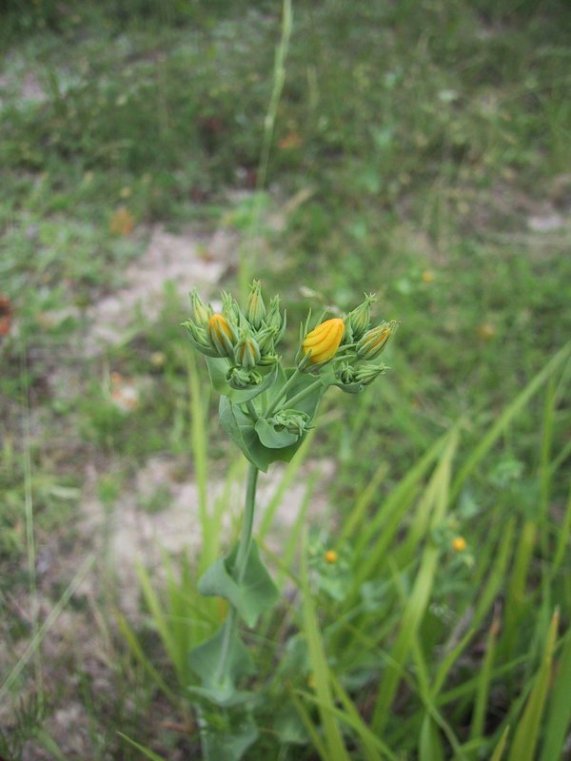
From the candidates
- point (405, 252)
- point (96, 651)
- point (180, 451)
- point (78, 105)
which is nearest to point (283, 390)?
point (96, 651)

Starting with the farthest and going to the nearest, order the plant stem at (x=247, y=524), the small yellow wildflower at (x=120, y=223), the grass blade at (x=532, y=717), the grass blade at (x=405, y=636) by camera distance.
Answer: the small yellow wildflower at (x=120, y=223)
the grass blade at (x=405, y=636)
the grass blade at (x=532, y=717)
the plant stem at (x=247, y=524)

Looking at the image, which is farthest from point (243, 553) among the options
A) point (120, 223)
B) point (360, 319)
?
point (120, 223)

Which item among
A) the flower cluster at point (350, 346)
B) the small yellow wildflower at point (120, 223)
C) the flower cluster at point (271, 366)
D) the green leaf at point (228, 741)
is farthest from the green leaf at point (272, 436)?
the small yellow wildflower at point (120, 223)

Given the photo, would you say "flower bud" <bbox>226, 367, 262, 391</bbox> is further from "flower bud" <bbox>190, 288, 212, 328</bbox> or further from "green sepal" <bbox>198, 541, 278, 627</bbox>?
"green sepal" <bbox>198, 541, 278, 627</bbox>

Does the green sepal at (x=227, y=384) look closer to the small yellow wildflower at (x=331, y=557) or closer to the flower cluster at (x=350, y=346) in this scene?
the flower cluster at (x=350, y=346)

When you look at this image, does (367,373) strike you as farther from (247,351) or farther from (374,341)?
(247,351)

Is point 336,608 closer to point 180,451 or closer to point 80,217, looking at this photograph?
point 180,451
